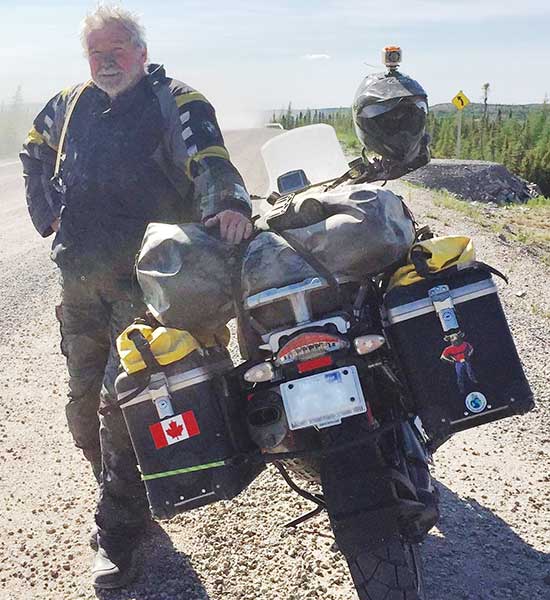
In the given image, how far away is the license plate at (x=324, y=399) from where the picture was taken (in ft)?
6.96

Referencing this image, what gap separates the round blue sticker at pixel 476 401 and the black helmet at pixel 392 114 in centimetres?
120

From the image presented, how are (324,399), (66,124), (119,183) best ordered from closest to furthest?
1. (324,399)
2. (119,183)
3. (66,124)

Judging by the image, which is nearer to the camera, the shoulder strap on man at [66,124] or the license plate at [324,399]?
the license plate at [324,399]

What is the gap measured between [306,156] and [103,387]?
1314 millimetres

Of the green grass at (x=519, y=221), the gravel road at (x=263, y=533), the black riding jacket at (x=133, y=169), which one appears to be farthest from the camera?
the green grass at (x=519, y=221)

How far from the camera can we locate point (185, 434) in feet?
7.53

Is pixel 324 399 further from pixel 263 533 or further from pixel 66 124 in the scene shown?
pixel 66 124

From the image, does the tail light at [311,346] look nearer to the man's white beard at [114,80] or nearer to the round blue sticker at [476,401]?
the round blue sticker at [476,401]

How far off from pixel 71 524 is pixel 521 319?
3962mm

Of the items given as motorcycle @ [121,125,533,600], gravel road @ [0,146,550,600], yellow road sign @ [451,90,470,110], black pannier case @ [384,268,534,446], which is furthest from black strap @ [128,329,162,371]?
yellow road sign @ [451,90,470,110]

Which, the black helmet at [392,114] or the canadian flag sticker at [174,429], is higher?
the black helmet at [392,114]

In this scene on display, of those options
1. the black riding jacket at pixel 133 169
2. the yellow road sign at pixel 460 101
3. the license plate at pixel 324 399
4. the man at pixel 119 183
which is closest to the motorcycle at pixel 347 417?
the license plate at pixel 324 399

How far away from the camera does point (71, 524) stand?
11.4 ft

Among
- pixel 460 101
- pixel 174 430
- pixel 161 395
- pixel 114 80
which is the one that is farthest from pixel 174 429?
pixel 460 101
